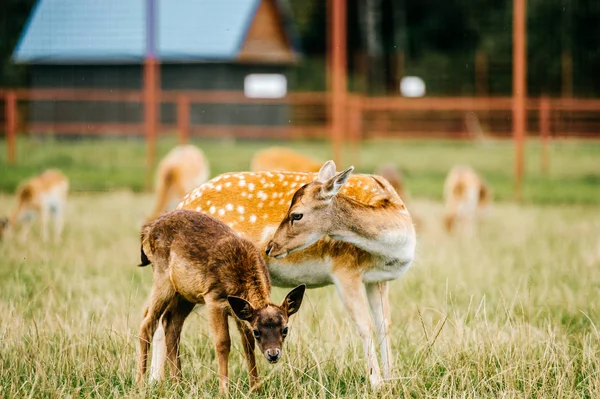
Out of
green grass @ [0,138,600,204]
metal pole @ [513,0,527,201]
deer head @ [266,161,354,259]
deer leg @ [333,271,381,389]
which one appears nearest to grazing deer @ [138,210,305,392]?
deer head @ [266,161,354,259]

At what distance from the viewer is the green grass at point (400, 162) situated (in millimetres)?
16688

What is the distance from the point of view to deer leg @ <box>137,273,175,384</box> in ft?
16.3

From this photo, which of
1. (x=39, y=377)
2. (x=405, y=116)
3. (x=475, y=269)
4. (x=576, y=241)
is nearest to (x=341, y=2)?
(x=576, y=241)

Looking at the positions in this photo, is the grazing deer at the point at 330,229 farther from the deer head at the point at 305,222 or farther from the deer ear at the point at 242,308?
the deer ear at the point at 242,308

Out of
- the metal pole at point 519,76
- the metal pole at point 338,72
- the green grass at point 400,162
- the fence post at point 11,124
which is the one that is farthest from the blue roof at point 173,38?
the metal pole at point 519,76

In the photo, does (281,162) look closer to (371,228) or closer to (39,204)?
(39,204)

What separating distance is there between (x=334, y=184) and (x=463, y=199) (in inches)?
284

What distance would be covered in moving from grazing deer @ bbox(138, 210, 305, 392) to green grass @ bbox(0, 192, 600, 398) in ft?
0.76

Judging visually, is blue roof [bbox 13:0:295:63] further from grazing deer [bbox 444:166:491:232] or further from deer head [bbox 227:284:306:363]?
deer head [bbox 227:284:306:363]

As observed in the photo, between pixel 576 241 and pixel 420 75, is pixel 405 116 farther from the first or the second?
pixel 576 241

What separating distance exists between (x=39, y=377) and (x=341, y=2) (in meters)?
11.8

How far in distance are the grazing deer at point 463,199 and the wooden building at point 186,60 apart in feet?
48.2

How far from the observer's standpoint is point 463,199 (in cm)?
1182

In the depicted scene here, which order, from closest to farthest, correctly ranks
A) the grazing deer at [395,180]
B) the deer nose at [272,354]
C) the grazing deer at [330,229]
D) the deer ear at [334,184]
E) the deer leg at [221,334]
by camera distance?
the deer nose at [272,354]
the deer leg at [221,334]
the deer ear at [334,184]
the grazing deer at [330,229]
the grazing deer at [395,180]
